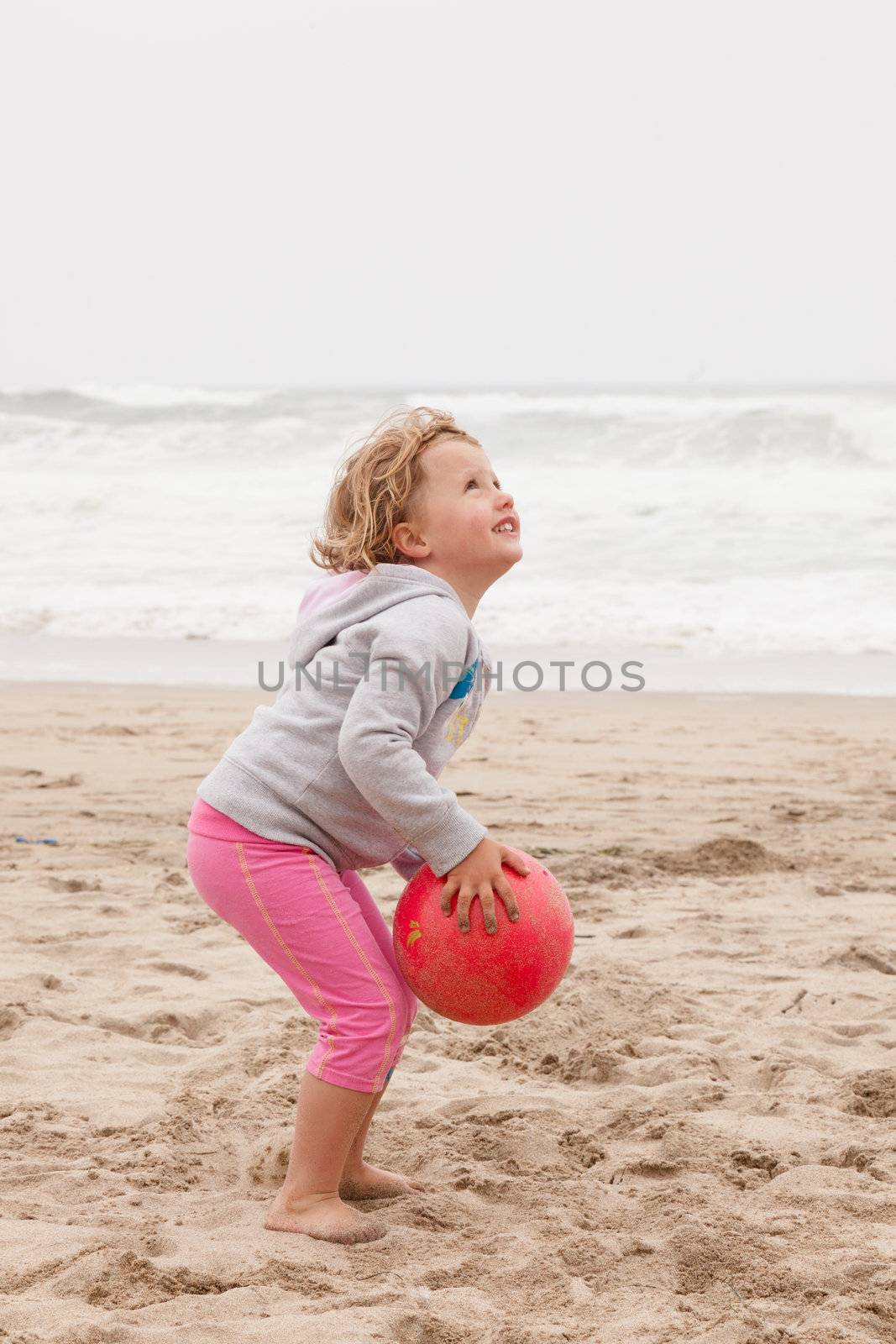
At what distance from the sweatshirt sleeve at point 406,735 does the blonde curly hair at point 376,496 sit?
23cm

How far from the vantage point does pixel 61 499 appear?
18.1m

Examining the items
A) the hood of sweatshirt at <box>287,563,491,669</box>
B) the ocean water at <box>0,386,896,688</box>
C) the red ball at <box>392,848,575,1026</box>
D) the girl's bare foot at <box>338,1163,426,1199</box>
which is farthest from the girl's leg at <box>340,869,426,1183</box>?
the ocean water at <box>0,386,896,688</box>

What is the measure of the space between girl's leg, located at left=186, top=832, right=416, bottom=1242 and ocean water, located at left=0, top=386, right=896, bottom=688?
5.77m

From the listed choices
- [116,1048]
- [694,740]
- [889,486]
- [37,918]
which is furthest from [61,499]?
[116,1048]

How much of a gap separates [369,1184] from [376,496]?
1371 mm

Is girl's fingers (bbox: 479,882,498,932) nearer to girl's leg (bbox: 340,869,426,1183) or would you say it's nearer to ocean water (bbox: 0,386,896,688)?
girl's leg (bbox: 340,869,426,1183)

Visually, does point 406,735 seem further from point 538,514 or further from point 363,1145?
point 538,514

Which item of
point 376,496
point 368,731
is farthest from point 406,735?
point 376,496

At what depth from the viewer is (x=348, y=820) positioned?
250 cm

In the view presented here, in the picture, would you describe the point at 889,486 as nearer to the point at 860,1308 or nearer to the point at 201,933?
the point at 201,933

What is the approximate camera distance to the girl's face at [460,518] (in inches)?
103

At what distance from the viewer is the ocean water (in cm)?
1158

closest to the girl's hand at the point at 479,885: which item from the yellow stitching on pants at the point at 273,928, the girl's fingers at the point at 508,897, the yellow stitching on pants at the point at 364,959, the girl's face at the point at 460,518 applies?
the girl's fingers at the point at 508,897

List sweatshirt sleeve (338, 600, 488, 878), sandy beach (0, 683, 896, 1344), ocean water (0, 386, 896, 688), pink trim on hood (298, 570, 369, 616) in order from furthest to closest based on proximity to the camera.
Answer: ocean water (0, 386, 896, 688) < pink trim on hood (298, 570, 369, 616) < sweatshirt sleeve (338, 600, 488, 878) < sandy beach (0, 683, 896, 1344)
